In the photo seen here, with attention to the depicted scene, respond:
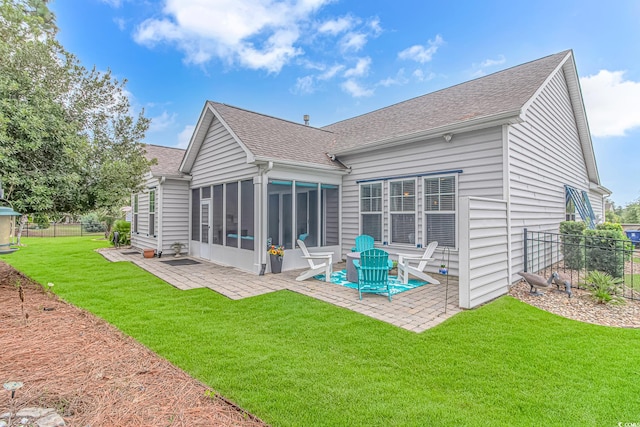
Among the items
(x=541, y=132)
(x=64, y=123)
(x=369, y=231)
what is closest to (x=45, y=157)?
(x=64, y=123)

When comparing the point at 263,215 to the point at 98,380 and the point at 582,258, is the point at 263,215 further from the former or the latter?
the point at 582,258

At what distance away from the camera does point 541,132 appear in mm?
7898

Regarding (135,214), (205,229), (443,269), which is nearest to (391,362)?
(443,269)

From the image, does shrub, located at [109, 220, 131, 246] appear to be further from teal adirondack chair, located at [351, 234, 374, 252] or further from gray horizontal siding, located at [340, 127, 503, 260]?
teal adirondack chair, located at [351, 234, 374, 252]

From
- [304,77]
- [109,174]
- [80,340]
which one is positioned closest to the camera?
[80,340]

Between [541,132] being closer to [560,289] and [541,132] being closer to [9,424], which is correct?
[560,289]

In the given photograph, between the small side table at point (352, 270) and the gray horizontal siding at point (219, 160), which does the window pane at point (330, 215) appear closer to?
the small side table at point (352, 270)

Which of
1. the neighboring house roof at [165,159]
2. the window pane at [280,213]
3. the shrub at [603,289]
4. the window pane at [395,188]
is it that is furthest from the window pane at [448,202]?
the neighboring house roof at [165,159]

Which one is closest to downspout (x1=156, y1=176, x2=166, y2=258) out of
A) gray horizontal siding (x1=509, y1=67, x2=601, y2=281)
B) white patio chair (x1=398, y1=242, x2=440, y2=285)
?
white patio chair (x1=398, y1=242, x2=440, y2=285)

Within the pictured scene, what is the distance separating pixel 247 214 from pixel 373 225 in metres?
3.79

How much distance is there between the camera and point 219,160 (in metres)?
9.67

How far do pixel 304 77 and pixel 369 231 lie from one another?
40.6 feet

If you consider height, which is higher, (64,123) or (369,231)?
(64,123)

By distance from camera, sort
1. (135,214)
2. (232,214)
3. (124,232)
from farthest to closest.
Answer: (124,232) < (135,214) < (232,214)
